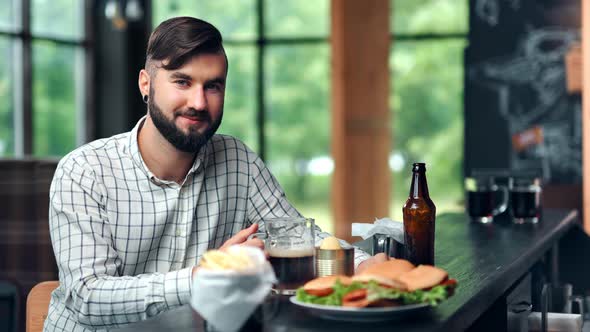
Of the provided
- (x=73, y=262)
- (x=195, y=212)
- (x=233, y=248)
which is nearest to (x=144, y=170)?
(x=195, y=212)

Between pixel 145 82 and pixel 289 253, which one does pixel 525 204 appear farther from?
pixel 289 253

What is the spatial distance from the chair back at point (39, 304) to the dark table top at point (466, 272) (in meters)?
0.77

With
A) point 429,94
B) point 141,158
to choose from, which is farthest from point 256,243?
point 429,94

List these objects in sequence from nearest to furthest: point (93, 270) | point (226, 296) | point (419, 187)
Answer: point (226, 296) < point (93, 270) < point (419, 187)

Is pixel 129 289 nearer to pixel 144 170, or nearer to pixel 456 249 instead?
pixel 144 170

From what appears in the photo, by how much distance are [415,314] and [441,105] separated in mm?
6163

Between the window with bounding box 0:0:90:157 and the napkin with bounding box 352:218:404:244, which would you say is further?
the window with bounding box 0:0:90:157

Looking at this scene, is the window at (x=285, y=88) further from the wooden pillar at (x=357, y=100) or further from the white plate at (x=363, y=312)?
the white plate at (x=363, y=312)

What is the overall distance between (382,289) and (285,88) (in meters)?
6.78

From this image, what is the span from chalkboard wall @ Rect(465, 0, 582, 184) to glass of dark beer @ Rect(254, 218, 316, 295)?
3.75 m

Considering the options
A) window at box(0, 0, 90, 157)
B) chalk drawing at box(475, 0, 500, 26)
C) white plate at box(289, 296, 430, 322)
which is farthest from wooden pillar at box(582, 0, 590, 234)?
window at box(0, 0, 90, 157)

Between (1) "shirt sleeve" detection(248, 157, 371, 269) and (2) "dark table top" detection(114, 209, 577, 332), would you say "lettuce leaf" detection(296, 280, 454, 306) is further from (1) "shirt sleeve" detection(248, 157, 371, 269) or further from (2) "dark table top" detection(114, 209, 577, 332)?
(1) "shirt sleeve" detection(248, 157, 371, 269)

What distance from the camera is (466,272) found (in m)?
2.02

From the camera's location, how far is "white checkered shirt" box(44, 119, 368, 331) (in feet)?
5.69
